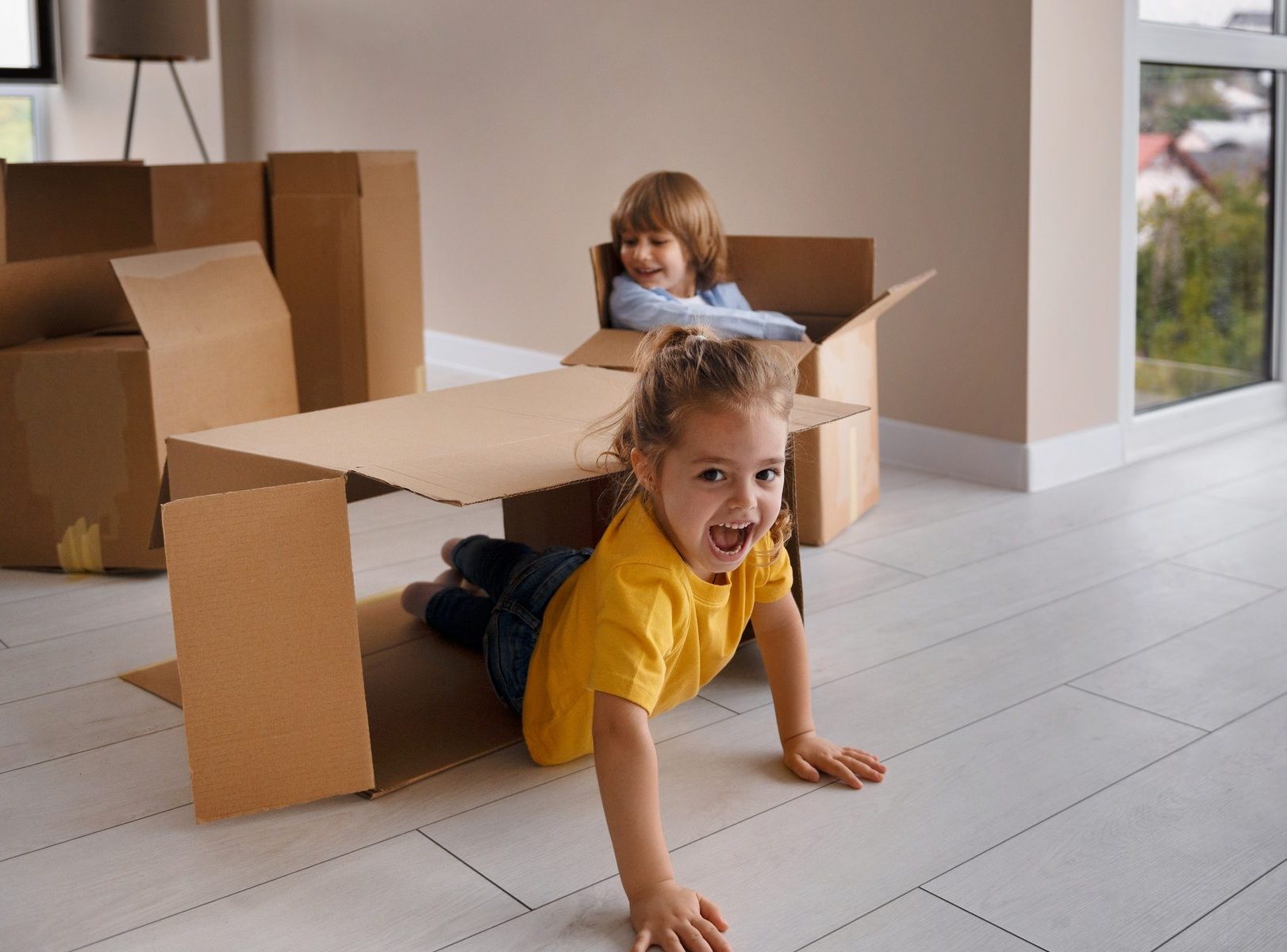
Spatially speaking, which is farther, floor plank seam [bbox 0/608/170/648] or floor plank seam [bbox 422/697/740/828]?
floor plank seam [bbox 0/608/170/648]

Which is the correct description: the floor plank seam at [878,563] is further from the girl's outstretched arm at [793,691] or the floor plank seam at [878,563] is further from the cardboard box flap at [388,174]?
the cardboard box flap at [388,174]

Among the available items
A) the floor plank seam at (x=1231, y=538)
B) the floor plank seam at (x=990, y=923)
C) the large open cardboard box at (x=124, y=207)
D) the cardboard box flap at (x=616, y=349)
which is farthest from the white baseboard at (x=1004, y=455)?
the floor plank seam at (x=990, y=923)

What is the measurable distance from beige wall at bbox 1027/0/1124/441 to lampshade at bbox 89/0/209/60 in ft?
8.07

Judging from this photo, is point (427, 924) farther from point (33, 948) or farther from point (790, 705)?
point (790, 705)

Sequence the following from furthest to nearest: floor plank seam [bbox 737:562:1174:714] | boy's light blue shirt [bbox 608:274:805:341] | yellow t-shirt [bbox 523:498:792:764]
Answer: boy's light blue shirt [bbox 608:274:805:341] < floor plank seam [bbox 737:562:1174:714] < yellow t-shirt [bbox 523:498:792:764]

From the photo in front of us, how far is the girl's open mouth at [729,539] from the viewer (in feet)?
3.78

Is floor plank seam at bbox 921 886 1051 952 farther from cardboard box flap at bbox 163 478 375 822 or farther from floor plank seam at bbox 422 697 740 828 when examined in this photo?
cardboard box flap at bbox 163 478 375 822

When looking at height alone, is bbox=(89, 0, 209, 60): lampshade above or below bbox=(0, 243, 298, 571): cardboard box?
above

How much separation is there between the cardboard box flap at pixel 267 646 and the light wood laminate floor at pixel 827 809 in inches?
2.1

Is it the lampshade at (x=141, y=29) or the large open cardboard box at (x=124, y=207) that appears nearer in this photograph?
the large open cardboard box at (x=124, y=207)

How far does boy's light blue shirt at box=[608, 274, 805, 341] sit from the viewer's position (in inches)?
81.5

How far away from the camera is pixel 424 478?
115 cm

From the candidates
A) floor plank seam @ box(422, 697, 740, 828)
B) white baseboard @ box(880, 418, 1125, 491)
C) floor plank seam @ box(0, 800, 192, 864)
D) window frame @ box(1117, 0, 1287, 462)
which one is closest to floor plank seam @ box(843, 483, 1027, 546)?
white baseboard @ box(880, 418, 1125, 491)

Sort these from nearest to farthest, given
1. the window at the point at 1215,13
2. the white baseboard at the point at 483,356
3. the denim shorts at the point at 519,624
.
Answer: the denim shorts at the point at 519,624 → the window at the point at 1215,13 → the white baseboard at the point at 483,356
